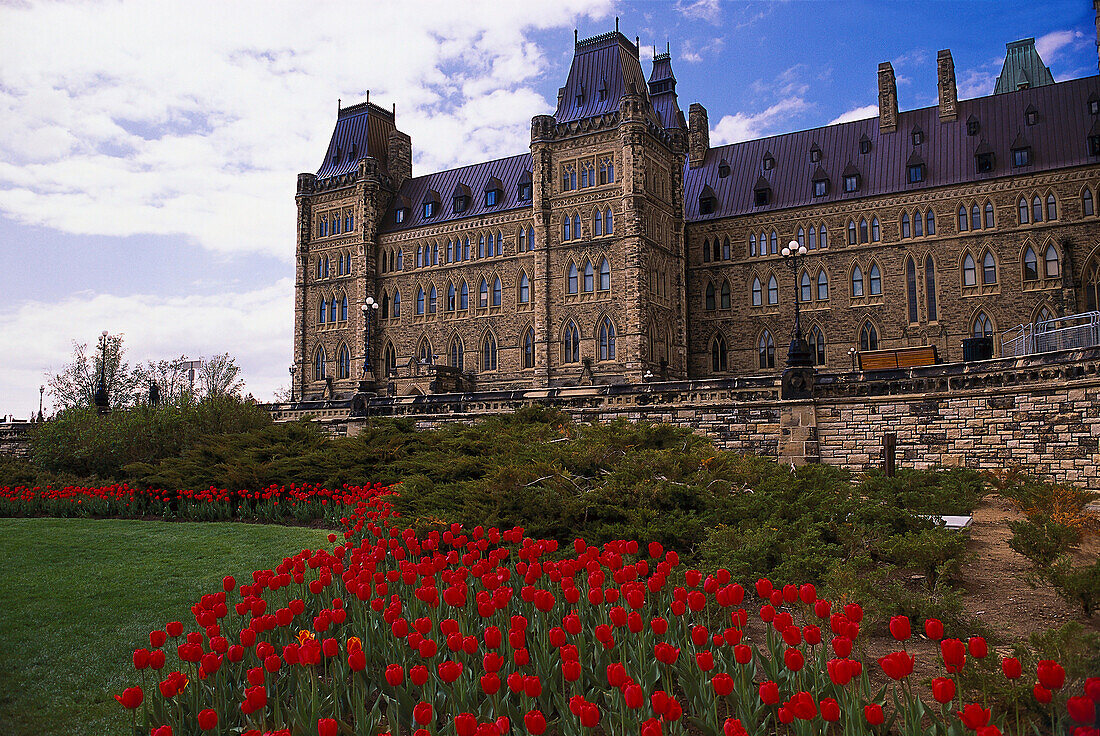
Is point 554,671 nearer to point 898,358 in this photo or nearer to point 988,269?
point 898,358

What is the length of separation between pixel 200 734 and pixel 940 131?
48.9 meters

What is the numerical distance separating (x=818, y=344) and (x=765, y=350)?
116 inches

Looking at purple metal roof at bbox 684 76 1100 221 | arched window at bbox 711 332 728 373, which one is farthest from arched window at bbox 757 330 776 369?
purple metal roof at bbox 684 76 1100 221

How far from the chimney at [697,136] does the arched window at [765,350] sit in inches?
525

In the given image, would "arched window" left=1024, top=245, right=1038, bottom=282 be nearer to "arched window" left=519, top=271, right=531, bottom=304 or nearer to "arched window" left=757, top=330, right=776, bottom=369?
"arched window" left=757, top=330, right=776, bottom=369

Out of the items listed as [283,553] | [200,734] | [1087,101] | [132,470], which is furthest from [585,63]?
[200,734]

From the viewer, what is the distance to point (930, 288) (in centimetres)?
4228

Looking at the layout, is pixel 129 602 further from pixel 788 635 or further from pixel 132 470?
pixel 132 470

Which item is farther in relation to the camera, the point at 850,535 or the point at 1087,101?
the point at 1087,101

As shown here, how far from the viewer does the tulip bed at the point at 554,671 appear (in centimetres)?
379

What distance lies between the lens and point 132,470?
61.2ft

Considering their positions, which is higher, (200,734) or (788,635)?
(788,635)

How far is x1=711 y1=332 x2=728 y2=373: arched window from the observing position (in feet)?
155

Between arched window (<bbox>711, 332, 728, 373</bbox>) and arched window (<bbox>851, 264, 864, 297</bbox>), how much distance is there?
779 cm
